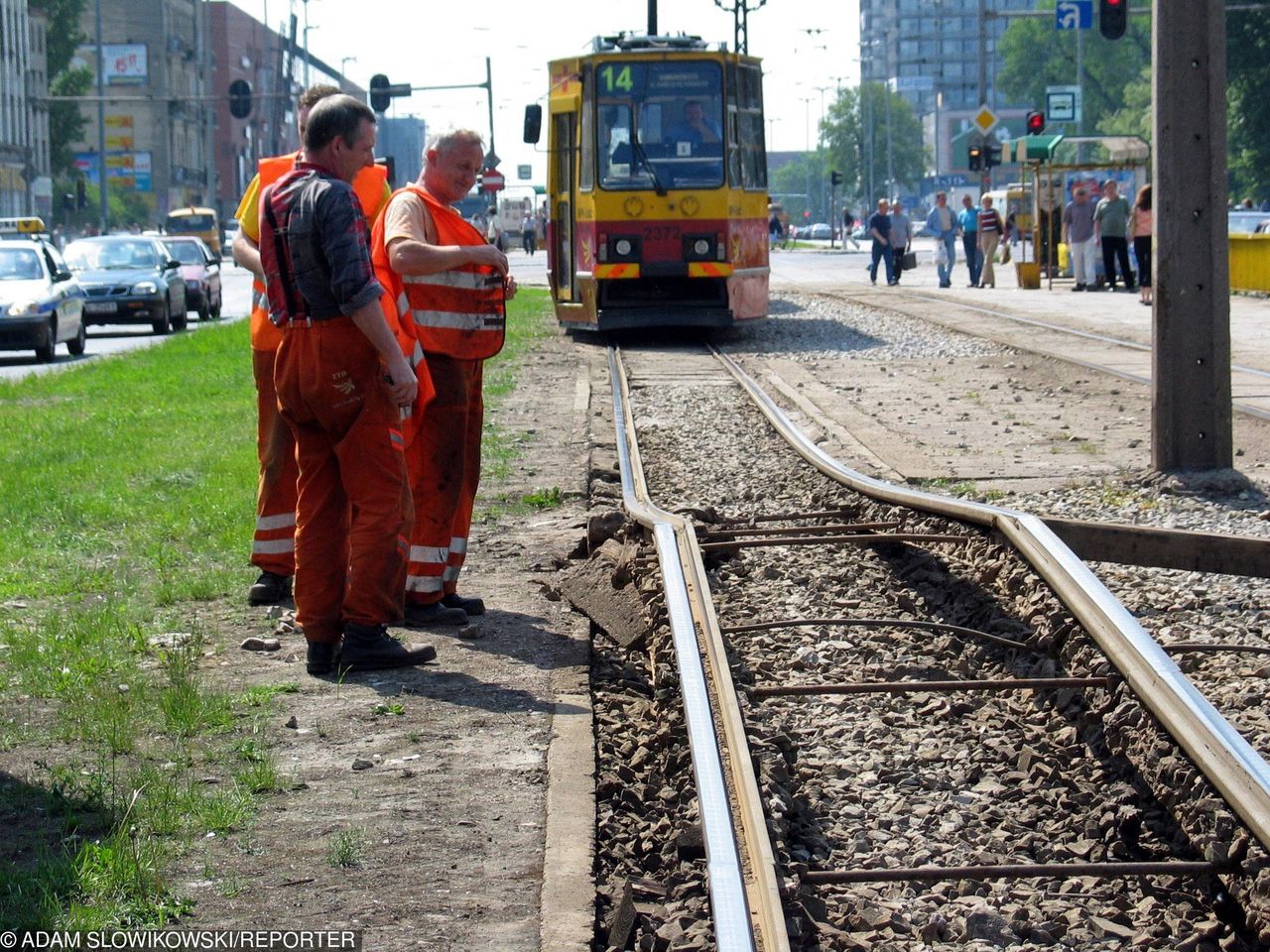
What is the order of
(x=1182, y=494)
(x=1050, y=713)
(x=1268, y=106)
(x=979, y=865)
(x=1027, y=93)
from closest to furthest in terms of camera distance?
(x=979, y=865) < (x=1050, y=713) < (x=1182, y=494) < (x=1268, y=106) < (x=1027, y=93)

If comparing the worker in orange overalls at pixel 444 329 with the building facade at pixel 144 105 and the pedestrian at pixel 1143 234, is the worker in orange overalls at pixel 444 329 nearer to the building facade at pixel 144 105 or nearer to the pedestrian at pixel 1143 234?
the pedestrian at pixel 1143 234

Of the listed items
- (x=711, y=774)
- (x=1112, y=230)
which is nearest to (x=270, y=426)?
(x=711, y=774)

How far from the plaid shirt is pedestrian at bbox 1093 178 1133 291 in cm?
2433

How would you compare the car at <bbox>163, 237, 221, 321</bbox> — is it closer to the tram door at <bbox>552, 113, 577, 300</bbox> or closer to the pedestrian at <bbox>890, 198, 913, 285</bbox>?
the tram door at <bbox>552, 113, 577, 300</bbox>

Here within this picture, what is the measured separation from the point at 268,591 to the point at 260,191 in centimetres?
157

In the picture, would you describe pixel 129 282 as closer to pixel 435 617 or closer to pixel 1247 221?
pixel 1247 221

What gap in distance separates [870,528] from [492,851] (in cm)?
427

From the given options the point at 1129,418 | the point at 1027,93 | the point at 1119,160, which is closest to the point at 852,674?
the point at 1129,418

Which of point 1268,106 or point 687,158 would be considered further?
point 1268,106

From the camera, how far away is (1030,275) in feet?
109

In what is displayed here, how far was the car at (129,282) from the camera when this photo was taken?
29375mm

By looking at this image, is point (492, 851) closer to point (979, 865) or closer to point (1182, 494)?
point (979, 865)

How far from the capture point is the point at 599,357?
20953 mm

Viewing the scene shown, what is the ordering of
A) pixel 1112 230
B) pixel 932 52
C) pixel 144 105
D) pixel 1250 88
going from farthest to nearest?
pixel 932 52
pixel 144 105
pixel 1250 88
pixel 1112 230
